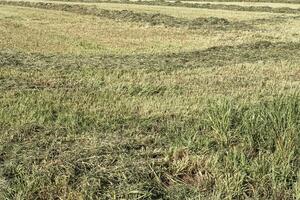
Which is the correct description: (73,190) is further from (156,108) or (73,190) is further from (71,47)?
(71,47)

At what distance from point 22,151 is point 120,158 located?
138 centimetres

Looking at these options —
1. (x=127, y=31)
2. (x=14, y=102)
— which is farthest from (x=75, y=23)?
(x=14, y=102)


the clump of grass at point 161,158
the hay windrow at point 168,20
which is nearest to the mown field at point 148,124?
the clump of grass at point 161,158

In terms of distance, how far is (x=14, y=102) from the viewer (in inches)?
396

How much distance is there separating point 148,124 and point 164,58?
8557 mm

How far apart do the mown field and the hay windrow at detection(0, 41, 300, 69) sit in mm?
36

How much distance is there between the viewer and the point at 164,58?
17.2 meters

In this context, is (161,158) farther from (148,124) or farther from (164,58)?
(164,58)

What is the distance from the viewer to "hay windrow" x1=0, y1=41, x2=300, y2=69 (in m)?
15.4

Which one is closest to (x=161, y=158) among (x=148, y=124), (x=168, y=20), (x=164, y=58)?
(x=148, y=124)

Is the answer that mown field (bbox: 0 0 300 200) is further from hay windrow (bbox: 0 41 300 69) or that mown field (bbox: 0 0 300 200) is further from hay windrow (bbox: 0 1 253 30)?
hay windrow (bbox: 0 1 253 30)

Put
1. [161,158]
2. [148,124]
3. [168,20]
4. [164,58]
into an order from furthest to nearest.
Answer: [168,20]
[164,58]
[148,124]
[161,158]

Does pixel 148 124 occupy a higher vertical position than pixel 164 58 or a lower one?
higher

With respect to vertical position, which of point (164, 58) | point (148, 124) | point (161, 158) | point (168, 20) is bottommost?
point (168, 20)
